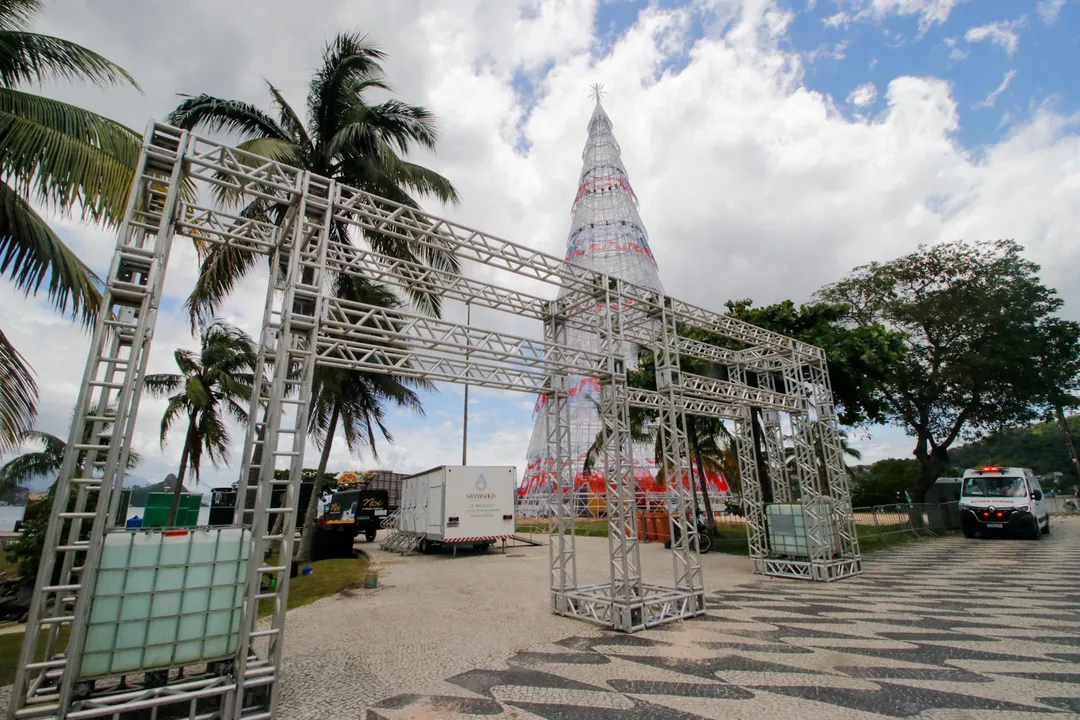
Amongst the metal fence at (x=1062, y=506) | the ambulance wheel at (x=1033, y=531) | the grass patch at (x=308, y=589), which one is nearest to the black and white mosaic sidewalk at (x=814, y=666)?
the grass patch at (x=308, y=589)

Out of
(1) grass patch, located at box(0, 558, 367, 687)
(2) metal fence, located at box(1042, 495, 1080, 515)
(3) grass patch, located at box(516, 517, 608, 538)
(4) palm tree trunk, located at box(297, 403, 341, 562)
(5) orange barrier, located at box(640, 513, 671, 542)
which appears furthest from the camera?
(2) metal fence, located at box(1042, 495, 1080, 515)

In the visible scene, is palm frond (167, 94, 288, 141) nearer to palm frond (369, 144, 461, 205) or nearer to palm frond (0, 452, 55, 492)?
palm frond (369, 144, 461, 205)

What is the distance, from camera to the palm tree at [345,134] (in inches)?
436

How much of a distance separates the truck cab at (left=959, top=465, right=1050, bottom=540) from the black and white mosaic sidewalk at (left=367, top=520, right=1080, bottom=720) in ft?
37.4

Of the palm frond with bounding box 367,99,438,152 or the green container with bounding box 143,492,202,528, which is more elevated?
the palm frond with bounding box 367,99,438,152

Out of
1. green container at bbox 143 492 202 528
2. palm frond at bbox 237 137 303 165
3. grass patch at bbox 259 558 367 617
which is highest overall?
palm frond at bbox 237 137 303 165

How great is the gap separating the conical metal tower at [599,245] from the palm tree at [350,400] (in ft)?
63.5

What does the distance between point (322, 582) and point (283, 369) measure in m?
8.68

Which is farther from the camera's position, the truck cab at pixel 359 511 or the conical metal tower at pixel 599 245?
the conical metal tower at pixel 599 245

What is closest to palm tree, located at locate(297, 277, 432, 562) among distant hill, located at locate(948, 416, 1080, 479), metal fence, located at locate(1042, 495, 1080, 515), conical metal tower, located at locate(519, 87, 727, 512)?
conical metal tower, located at locate(519, 87, 727, 512)

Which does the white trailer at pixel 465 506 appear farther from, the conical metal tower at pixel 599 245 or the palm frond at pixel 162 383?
the conical metal tower at pixel 599 245

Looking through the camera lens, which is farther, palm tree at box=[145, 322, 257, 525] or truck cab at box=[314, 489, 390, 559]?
truck cab at box=[314, 489, 390, 559]

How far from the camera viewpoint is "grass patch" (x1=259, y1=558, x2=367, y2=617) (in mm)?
9820

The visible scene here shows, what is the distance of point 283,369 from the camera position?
5.34m
